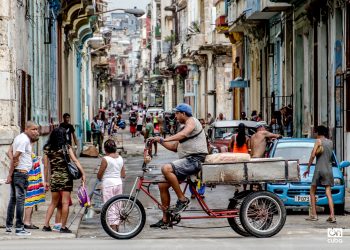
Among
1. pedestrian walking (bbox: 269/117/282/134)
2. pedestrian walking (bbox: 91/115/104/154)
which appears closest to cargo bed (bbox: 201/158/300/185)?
pedestrian walking (bbox: 269/117/282/134)

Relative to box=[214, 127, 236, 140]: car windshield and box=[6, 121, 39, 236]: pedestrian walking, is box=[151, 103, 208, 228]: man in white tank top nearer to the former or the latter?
box=[6, 121, 39, 236]: pedestrian walking

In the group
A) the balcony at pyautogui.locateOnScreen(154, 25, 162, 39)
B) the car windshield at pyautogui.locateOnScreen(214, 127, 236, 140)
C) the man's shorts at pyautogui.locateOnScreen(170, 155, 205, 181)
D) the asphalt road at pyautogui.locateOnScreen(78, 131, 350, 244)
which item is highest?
the balcony at pyautogui.locateOnScreen(154, 25, 162, 39)

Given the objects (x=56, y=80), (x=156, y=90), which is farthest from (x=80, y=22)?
(x=156, y=90)

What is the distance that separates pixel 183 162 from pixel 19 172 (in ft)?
8.39

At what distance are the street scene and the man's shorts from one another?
0.06 feet

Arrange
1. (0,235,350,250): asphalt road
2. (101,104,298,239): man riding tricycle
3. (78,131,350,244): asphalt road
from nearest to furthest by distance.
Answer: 1. (0,235,350,250): asphalt road
2. (101,104,298,239): man riding tricycle
3. (78,131,350,244): asphalt road

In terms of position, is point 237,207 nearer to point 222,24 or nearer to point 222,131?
point 222,131

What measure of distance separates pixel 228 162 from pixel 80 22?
27029mm

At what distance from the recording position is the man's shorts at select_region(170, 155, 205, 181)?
52.1 ft

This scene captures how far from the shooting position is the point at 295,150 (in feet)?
72.2

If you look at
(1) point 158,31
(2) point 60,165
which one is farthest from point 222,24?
(1) point 158,31

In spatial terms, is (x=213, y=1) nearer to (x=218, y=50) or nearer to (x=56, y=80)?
(x=218, y=50)

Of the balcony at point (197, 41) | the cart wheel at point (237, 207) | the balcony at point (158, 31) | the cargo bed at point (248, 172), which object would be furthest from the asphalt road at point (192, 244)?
the balcony at point (158, 31)

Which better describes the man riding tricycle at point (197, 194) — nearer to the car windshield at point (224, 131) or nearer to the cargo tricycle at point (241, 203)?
the cargo tricycle at point (241, 203)
